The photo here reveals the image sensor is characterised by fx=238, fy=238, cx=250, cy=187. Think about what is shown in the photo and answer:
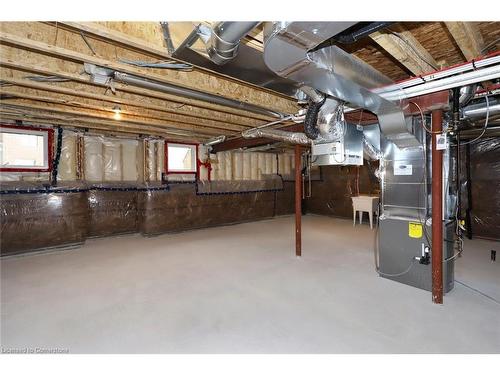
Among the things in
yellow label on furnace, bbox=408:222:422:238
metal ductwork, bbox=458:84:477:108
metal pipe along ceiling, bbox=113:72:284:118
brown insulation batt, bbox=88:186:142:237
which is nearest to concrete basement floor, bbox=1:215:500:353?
yellow label on furnace, bbox=408:222:422:238

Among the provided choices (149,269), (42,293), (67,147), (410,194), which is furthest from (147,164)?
(410,194)

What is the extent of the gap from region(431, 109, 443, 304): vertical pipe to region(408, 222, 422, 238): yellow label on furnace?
0.82ft

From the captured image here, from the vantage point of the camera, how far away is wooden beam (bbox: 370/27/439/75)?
156cm

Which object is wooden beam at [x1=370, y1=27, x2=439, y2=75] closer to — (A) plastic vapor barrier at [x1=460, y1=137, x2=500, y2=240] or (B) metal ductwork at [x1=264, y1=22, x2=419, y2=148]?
(B) metal ductwork at [x1=264, y1=22, x2=419, y2=148]

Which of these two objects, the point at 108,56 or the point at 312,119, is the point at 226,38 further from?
the point at 312,119

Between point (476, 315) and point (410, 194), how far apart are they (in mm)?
1162

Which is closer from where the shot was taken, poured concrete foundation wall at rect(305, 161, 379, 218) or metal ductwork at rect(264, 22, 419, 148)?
metal ductwork at rect(264, 22, 419, 148)

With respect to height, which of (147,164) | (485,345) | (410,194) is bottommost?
(485,345)

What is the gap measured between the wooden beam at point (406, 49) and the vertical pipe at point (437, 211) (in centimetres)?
47

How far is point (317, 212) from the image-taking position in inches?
299

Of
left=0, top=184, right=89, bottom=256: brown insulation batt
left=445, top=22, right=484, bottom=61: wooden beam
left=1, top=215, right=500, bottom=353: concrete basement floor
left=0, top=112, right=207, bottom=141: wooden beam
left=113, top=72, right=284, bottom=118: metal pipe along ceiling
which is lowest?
left=1, top=215, right=500, bottom=353: concrete basement floor

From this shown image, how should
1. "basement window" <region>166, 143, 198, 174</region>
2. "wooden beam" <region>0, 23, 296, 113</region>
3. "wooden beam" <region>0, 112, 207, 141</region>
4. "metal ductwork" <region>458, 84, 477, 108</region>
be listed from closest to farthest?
"wooden beam" <region>0, 23, 296, 113</region>
"metal ductwork" <region>458, 84, 477, 108</region>
"wooden beam" <region>0, 112, 207, 141</region>
"basement window" <region>166, 143, 198, 174</region>
